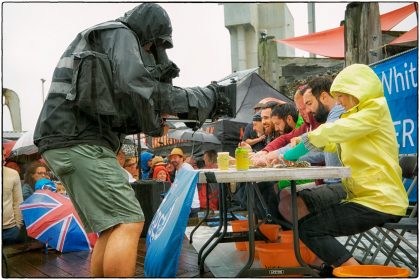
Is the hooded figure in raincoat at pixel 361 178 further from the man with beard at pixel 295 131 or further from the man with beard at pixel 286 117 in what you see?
the man with beard at pixel 286 117

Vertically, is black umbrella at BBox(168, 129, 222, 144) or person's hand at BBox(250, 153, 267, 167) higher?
black umbrella at BBox(168, 129, 222, 144)

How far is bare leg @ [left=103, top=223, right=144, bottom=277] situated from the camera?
201 centimetres

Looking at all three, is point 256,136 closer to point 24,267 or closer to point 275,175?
point 24,267

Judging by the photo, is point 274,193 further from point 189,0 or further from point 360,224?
point 189,0

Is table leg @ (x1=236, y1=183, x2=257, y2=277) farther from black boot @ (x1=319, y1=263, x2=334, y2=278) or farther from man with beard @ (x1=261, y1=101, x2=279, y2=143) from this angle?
man with beard @ (x1=261, y1=101, x2=279, y2=143)

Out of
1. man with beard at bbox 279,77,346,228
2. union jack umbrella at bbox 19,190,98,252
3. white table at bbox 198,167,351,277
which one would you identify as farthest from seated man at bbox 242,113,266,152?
white table at bbox 198,167,351,277

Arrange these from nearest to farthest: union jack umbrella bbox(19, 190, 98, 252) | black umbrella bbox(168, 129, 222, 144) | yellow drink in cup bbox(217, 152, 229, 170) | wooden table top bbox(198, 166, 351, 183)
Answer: wooden table top bbox(198, 166, 351, 183), yellow drink in cup bbox(217, 152, 229, 170), union jack umbrella bbox(19, 190, 98, 252), black umbrella bbox(168, 129, 222, 144)

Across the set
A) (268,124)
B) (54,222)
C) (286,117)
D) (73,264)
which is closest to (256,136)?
(268,124)

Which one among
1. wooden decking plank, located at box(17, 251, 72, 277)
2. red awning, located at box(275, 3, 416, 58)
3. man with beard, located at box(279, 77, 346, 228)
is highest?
red awning, located at box(275, 3, 416, 58)

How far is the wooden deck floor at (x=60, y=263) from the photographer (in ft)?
10.2

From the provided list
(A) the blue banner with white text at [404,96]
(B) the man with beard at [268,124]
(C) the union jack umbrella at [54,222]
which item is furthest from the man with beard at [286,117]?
(C) the union jack umbrella at [54,222]

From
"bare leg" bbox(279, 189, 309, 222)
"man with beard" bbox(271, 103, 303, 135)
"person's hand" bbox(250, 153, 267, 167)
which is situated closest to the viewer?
"person's hand" bbox(250, 153, 267, 167)

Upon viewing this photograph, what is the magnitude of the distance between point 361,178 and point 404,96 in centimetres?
143

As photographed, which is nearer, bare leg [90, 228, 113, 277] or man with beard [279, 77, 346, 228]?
bare leg [90, 228, 113, 277]
